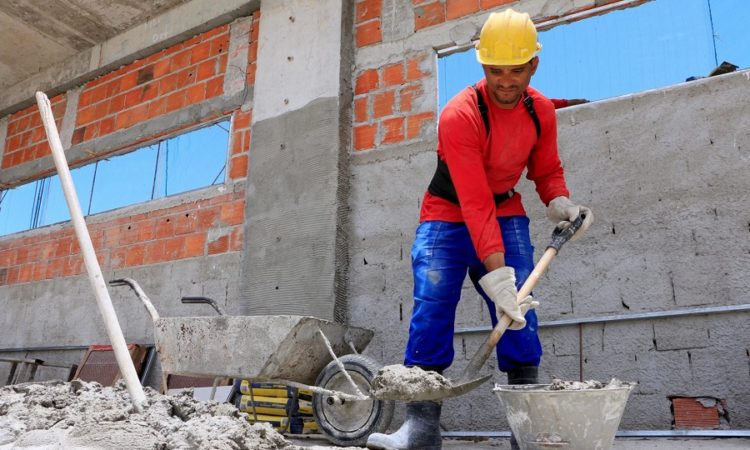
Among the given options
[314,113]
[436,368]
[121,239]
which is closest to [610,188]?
[436,368]

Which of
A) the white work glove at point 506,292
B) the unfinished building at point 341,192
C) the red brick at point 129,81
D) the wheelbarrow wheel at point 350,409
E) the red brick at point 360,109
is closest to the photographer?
the white work glove at point 506,292

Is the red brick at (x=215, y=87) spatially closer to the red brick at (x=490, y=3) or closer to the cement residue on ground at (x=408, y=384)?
the red brick at (x=490, y=3)

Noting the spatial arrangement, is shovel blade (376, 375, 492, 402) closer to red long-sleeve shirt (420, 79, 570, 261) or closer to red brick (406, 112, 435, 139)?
red long-sleeve shirt (420, 79, 570, 261)

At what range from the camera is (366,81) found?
4082 mm

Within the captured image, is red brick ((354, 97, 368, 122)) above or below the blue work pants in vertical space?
above

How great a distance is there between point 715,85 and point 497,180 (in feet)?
4.61

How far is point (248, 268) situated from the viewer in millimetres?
4082

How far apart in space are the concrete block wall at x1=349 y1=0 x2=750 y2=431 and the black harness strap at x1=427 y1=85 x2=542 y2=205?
876mm

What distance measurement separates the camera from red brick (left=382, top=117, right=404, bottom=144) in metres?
3.82

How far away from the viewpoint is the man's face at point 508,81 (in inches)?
88.5

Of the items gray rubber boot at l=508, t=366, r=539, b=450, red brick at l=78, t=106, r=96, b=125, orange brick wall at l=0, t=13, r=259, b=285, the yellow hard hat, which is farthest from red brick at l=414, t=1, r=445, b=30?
red brick at l=78, t=106, r=96, b=125

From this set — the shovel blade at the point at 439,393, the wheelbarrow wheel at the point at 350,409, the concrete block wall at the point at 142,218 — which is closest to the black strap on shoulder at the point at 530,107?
the shovel blade at the point at 439,393

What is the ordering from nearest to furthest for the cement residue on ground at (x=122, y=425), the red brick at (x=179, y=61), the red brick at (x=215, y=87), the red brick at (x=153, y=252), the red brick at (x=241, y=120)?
1. the cement residue on ground at (x=122, y=425)
2. the red brick at (x=241, y=120)
3. the red brick at (x=153, y=252)
4. the red brick at (x=215, y=87)
5. the red brick at (x=179, y=61)

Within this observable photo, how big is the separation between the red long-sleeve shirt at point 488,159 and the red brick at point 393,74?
1.57 meters
